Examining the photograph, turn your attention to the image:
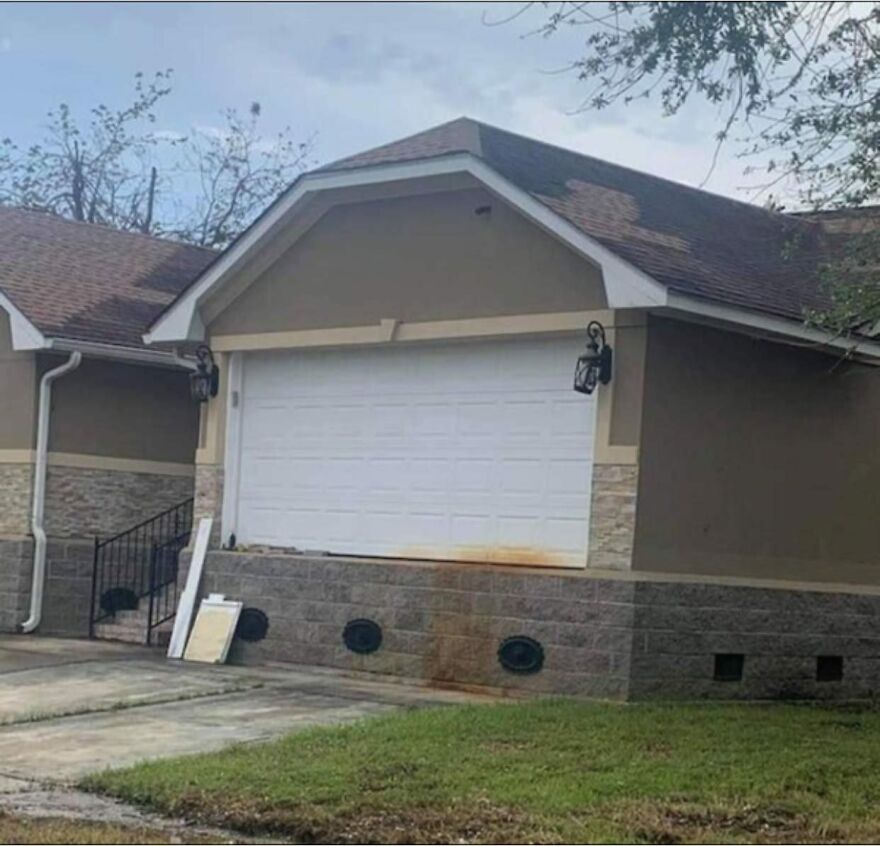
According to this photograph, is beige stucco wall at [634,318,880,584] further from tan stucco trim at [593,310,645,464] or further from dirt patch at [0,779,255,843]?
dirt patch at [0,779,255,843]

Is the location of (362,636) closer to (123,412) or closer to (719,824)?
(123,412)

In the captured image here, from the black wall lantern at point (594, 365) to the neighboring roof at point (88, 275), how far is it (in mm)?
7253

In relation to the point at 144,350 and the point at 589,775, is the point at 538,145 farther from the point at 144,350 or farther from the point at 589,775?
the point at 589,775

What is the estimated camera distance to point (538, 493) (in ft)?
43.9

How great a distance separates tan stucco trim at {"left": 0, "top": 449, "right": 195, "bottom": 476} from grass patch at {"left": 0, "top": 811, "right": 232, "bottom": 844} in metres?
10.4

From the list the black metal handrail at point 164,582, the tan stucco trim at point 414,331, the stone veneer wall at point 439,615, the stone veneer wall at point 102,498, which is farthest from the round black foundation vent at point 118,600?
the tan stucco trim at point 414,331

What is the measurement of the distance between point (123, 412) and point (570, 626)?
26.2 feet

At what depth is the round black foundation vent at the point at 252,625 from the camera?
1505 cm

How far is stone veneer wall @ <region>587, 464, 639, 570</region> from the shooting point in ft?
41.1

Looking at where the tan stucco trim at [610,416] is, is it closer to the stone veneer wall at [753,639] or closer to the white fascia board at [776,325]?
the white fascia board at [776,325]

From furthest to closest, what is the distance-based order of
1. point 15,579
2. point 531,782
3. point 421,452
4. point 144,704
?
point 15,579 < point 421,452 < point 144,704 < point 531,782

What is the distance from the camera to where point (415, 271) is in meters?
14.4

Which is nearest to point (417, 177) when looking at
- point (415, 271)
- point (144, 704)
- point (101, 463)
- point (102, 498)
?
point (415, 271)

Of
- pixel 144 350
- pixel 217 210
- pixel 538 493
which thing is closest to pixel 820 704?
pixel 538 493
